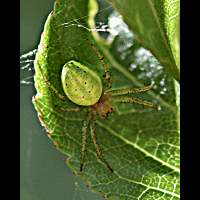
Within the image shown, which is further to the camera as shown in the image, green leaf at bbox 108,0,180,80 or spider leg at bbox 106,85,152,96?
spider leg at bbox 106,85,152,96

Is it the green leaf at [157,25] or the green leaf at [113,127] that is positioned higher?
the green leaf at [157,25]

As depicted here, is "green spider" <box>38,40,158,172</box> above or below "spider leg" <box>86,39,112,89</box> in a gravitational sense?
below

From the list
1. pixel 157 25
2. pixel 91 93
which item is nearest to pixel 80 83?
pixel 91 93

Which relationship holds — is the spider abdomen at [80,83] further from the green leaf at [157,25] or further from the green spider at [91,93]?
the green leaf at [157,25]

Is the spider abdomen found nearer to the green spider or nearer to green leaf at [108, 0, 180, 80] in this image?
the green spider

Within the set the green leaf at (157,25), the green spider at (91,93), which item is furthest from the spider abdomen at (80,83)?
the green leaf at (157,25)

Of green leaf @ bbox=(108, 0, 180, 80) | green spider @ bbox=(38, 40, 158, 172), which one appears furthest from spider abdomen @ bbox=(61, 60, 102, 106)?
green leaf @ bbox=(108, 0, 180, 80)
